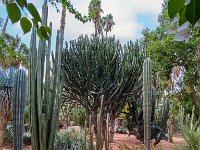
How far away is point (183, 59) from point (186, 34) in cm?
1821

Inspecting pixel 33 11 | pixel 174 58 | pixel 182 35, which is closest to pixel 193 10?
pixel 182 35

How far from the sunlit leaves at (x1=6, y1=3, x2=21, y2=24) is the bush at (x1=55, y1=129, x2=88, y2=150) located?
9158 mm

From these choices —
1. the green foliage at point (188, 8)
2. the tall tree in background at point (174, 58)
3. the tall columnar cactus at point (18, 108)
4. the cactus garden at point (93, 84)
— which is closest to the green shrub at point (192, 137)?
the cactus garden at point (93, 84)

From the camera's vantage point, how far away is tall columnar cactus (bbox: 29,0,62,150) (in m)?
5.46

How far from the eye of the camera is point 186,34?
24.3 inches

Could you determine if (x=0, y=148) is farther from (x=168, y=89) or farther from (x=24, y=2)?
(x=168, y=89)

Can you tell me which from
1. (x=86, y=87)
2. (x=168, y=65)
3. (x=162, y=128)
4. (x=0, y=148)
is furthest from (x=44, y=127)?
(x=168, y=65)

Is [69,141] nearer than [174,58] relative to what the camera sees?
Yes

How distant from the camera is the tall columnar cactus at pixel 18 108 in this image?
5.06m

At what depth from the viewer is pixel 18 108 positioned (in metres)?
5.17

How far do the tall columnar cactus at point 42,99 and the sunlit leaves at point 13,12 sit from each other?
4.79 meters

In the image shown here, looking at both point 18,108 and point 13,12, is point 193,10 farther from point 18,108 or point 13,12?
point 18,108

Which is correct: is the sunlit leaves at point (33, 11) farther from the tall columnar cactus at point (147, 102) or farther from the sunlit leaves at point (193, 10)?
the tall columnar cactus at point (147, 102)

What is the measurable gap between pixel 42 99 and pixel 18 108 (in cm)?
61
